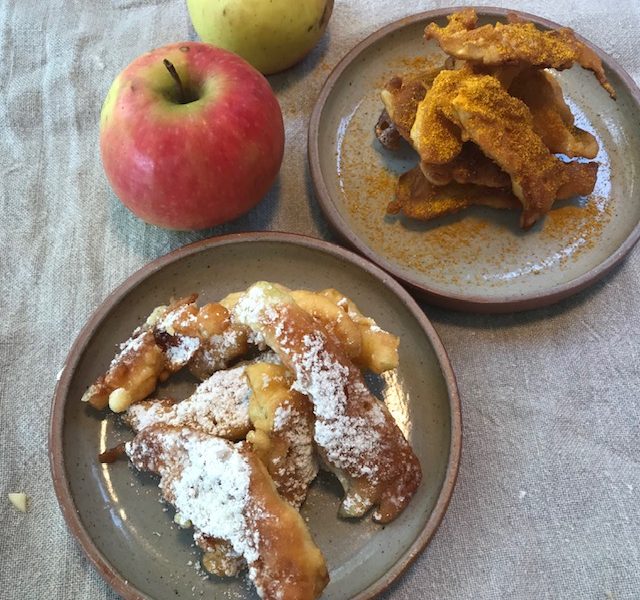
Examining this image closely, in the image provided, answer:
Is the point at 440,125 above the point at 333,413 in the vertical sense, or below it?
above

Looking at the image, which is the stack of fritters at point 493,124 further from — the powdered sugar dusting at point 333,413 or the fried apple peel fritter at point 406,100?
the powdered sugar dusting at point 333,413

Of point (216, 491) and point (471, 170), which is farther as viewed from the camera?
point (471, 170)

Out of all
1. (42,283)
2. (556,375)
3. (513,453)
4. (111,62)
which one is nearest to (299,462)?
(513,453)

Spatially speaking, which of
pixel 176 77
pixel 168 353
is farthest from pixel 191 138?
pixel 168 353

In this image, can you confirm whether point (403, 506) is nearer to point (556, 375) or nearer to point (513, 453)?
point (513, 453)

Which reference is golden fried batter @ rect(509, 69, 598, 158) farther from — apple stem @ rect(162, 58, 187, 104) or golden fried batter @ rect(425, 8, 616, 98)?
apple stem @ rect(162, 58, 187, 104)

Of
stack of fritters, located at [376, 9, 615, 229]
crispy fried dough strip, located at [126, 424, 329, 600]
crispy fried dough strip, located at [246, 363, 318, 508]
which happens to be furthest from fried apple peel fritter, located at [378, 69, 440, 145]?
crispy fried dough strip, located at [126, 424, 329, 600]

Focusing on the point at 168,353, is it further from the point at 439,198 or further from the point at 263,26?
the point at 263,26
